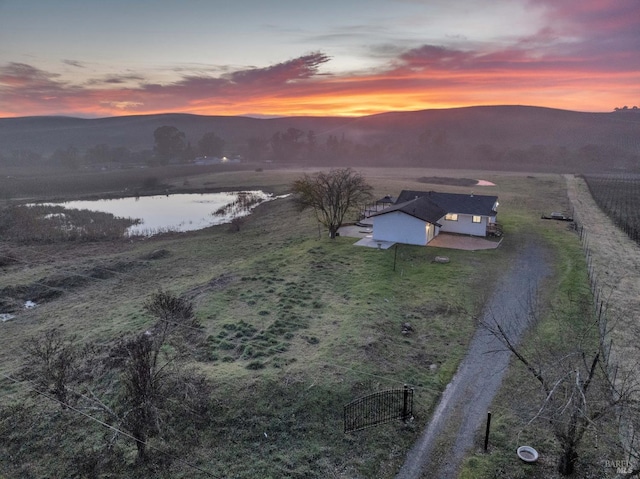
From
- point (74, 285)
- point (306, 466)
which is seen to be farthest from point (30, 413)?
point (74, 285)

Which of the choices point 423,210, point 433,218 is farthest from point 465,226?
point 423,210

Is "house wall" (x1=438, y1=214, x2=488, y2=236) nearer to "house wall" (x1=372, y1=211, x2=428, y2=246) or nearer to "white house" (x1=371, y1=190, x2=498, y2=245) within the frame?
"white house" (x1=371, y1=190, x2=498, y2=245)

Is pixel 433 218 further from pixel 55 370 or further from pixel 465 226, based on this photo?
pixel 55 370

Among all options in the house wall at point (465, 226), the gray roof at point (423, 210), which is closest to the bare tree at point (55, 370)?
the gray roof at point (423, 210)

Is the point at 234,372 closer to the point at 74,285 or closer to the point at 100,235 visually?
the point at 74,285

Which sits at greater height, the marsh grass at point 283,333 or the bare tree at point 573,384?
the bare tree at point 573,384

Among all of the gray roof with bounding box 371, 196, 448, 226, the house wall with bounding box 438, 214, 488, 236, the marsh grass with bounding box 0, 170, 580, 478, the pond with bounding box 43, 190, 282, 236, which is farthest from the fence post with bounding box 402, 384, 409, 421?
the pond with bounding box 43, 190, 282, 236

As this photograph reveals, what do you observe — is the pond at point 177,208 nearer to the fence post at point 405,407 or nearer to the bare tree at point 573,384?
the fence post at point 405,407
